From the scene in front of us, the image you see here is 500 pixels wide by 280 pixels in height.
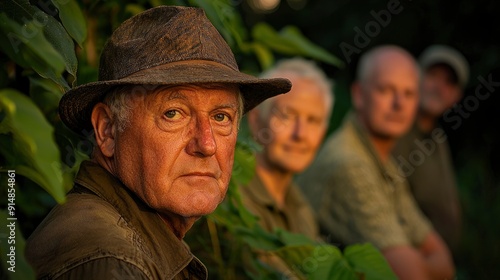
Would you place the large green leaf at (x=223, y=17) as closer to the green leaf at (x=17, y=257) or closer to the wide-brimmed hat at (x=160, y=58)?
the wide-brimmed hat at (x=160, y=58)

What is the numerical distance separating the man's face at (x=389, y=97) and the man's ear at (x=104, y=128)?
395cm

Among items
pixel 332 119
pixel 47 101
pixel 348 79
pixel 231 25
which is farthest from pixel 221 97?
pixel 348 79

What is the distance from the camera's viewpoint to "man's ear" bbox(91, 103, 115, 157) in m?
2.63

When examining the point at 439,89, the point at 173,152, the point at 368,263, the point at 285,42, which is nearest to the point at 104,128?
the point at 173,152

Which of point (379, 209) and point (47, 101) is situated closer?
point (47, 101)

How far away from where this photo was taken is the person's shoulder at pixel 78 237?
2.18 m

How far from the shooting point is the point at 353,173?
18.7 ft

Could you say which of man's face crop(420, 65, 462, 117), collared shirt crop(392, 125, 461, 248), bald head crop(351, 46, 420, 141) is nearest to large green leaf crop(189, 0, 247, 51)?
bald head crop(351, 46, 420, 141)

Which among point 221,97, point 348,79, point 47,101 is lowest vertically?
point 348,79

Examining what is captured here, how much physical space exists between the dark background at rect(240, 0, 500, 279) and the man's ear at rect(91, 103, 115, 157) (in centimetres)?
603

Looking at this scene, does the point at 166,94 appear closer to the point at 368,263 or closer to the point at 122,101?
the point at 122,101

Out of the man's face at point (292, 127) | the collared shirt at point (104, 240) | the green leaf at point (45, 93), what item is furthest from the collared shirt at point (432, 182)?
the collared shirt at point (104, 240)

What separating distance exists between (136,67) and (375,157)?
3633 mm

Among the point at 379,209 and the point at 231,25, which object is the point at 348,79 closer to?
the point at 379,209
